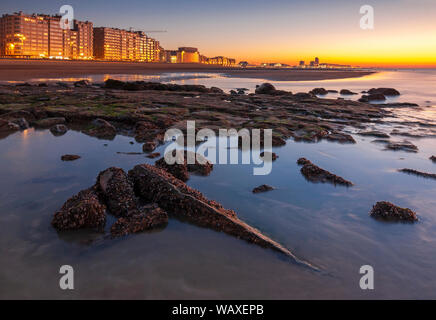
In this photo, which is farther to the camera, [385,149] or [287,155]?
[385,149]

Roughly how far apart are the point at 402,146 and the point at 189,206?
7484 millimetres

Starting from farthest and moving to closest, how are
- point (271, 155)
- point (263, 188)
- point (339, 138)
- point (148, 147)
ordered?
point (339, 138), point (148, 147), point (271, 155), point (263, 188)

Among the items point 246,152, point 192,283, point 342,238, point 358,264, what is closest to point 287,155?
point 246,152

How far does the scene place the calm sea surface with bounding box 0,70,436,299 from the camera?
312cm

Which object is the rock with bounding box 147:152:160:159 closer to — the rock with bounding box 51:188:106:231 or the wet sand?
the rock with bounding box 51:188:106:231

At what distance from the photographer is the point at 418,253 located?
3914 mm

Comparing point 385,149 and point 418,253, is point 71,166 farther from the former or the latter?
point 385,149

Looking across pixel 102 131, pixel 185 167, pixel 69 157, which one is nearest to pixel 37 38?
pixel 102 131

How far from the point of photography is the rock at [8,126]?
976 centimetres

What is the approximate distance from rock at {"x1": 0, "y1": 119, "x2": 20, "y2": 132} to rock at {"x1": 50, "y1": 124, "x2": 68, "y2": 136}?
1.00 m

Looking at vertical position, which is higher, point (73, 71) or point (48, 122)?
point (73, 71)

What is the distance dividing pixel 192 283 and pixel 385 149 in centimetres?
775

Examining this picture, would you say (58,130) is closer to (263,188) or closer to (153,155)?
(153,155)

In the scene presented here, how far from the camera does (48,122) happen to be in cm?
1090
